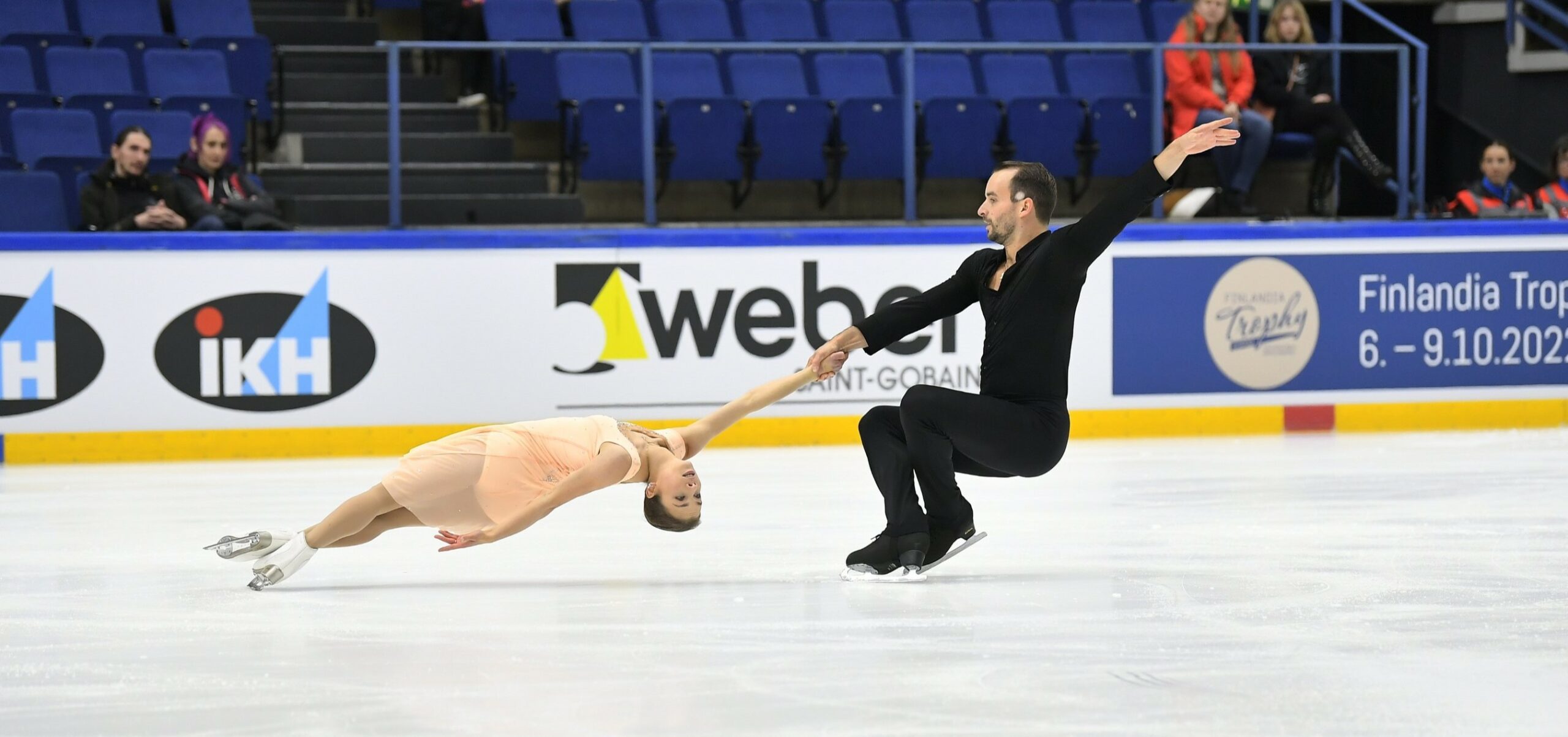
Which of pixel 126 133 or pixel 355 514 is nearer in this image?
pixel 355 514

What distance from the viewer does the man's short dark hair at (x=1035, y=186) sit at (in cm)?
462

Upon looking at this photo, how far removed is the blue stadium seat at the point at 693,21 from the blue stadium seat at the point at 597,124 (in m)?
0.99

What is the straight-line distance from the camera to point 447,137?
10.5 metres

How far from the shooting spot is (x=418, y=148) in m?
10.4

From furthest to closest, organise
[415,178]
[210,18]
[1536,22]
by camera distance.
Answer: [1536,22] < [210,18] < [415,178]

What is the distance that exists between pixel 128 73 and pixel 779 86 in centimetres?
386

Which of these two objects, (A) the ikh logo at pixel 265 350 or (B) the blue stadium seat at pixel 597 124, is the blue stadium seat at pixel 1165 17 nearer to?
(B) the blue stadium seat at pixel 597 124

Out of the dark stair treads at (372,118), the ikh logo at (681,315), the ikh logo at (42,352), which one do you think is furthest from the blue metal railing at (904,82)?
the ikh logo at (42,352)

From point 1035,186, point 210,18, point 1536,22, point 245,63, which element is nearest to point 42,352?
point 245,63

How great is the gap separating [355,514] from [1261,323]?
19.6 ft

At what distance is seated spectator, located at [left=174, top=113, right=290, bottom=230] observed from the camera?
8.40 m

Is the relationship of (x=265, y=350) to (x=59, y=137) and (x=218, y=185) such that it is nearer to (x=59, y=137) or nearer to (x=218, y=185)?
(x=218, y=185)

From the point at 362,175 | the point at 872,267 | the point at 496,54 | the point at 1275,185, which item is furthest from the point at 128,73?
the point at 1275,185

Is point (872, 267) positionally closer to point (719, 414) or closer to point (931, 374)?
point (931, 374)
